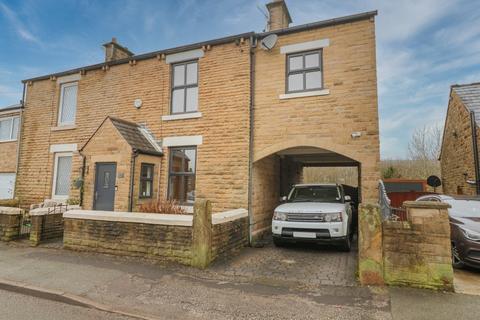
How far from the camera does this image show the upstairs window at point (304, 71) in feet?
27.7

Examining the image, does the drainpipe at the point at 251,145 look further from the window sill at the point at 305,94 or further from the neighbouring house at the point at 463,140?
the neighbouring house at the point at 463,140

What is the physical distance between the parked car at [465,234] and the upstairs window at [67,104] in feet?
43.8

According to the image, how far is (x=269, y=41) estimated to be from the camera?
28.8ft

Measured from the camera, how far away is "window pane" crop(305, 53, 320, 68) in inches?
335

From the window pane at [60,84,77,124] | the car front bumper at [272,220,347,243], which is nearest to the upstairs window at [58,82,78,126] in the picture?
the window pane at [60,84,77,124]

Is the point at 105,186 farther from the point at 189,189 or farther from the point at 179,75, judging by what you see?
the point at 179,75

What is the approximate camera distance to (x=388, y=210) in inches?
222

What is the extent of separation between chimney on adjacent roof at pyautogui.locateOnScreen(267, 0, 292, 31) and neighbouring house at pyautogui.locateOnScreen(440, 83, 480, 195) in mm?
7885

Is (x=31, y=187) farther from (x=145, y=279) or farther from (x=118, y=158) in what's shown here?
(x=145, y=279)

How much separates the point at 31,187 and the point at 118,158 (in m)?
5.95

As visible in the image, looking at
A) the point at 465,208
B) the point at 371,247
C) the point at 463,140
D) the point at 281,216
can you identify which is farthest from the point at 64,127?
the point at 463,140

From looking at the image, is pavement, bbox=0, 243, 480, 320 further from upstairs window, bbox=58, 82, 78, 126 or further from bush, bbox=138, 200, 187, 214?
upstairs window, bbox=58, 82, 78, 126

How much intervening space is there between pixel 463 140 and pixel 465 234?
798 centimetres

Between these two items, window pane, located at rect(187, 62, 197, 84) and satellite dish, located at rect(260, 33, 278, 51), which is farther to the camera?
window pane, located at rect(187, 62, 197, 84)
